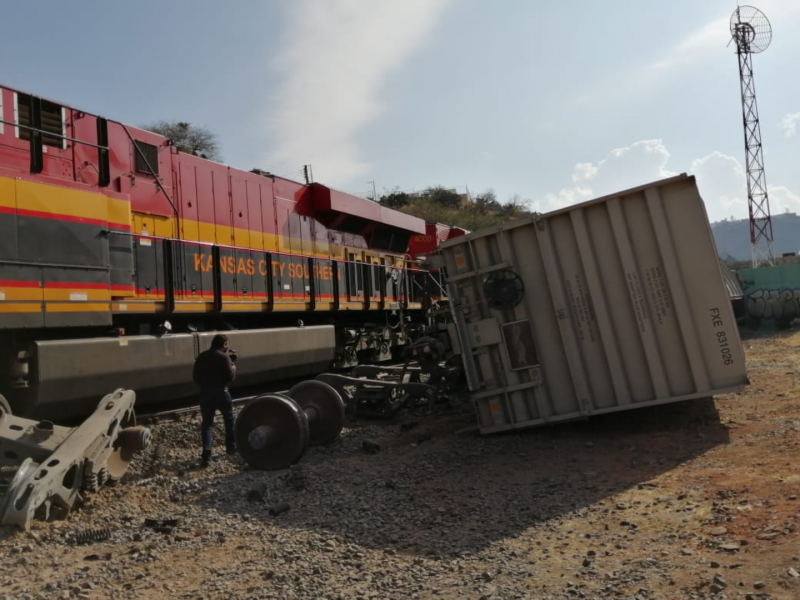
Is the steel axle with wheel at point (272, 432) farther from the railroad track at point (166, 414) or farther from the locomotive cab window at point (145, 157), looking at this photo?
the locomotive cab window at point (145, 157)

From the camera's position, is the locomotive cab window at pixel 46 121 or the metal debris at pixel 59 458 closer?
the metal debris at pixel 59 458

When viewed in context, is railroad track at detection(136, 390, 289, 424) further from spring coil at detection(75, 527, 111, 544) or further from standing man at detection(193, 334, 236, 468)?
spring coil at detection(75, 527, 111, 544)

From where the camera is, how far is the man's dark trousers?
6.82 metres

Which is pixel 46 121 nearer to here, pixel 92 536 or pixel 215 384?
pixel 215 384

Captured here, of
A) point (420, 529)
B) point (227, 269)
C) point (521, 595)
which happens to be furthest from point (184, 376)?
point (521, 595)

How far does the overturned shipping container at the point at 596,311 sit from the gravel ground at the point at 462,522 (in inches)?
19.5

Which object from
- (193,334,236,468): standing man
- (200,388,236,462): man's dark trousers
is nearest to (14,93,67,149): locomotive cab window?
(193,334,236,468): standing man

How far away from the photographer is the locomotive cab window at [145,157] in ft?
27.8

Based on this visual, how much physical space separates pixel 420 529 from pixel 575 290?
10.5ft

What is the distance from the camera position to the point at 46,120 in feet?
23.0

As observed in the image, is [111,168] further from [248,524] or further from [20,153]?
[248,524]

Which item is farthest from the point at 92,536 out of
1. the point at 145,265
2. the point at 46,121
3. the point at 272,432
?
the point at 46,121

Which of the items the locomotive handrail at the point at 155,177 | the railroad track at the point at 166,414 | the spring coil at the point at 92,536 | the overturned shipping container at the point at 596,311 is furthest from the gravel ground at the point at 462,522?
the locomotive handrail at the point at 155,177

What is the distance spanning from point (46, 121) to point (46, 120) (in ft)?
0.03
